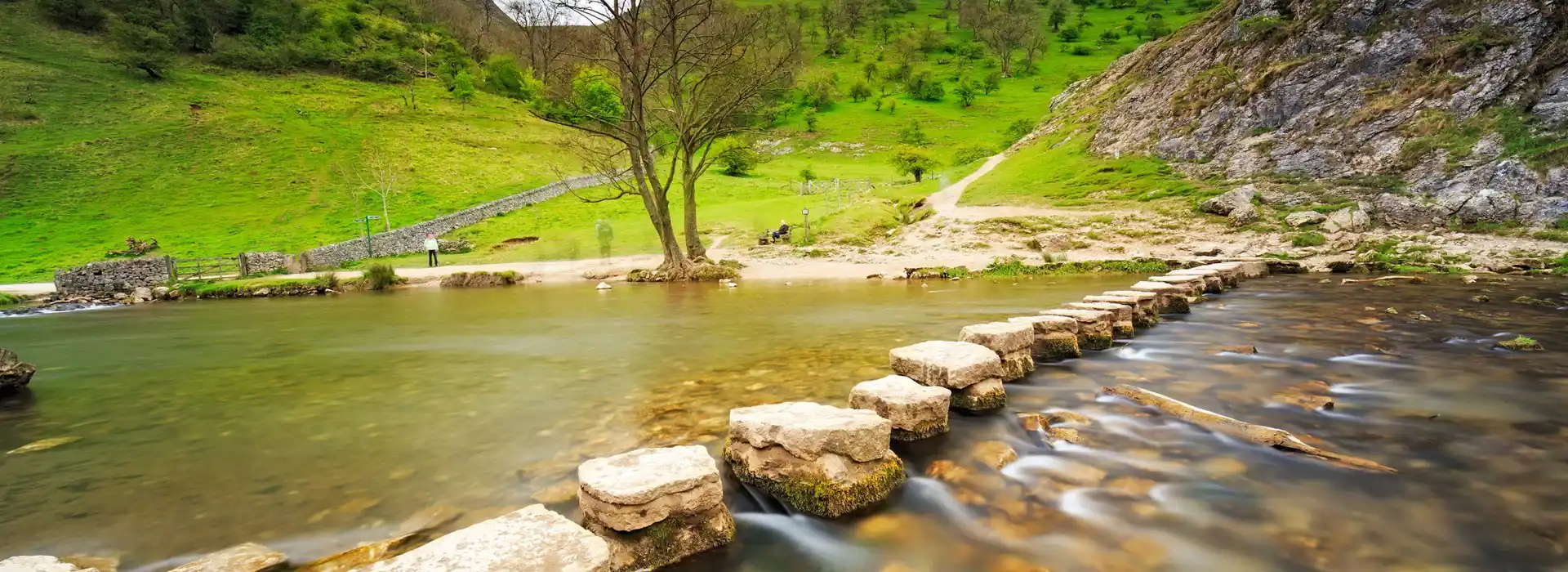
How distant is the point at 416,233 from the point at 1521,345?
43668mm

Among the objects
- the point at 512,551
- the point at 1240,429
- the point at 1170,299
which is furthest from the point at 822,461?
the point at 1170,299

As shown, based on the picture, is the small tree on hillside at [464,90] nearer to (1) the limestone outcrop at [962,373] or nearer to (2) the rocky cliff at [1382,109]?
(2) the rocky cliff at [1382,109]

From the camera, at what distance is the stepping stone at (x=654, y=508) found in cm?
321

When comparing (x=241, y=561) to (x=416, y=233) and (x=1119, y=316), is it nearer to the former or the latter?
(x=1119, y=316)

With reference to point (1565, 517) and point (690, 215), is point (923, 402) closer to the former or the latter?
point (1565, 517)

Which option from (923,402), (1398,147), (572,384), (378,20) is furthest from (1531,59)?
(378,20)

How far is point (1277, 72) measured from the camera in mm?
29969

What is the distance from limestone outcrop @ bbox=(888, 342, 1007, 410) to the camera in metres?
5.51

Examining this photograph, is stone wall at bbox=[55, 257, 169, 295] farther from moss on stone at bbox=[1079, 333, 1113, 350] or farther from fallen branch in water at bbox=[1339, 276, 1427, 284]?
fallen branch in water at bbox=[1339, 276, 1427, 284]

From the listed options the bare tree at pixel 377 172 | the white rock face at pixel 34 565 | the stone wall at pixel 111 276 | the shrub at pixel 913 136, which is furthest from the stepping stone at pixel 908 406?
the shrub at pixel 913 136

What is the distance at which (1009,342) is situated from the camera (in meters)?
6.59

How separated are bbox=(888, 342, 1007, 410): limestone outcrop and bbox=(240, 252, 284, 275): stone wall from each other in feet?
112

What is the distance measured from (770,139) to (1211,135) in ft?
194

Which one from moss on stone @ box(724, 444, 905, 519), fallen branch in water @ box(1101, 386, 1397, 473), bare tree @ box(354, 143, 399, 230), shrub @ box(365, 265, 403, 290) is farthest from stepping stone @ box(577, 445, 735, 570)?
bare tree @ box(354, 143, 399, 230)
